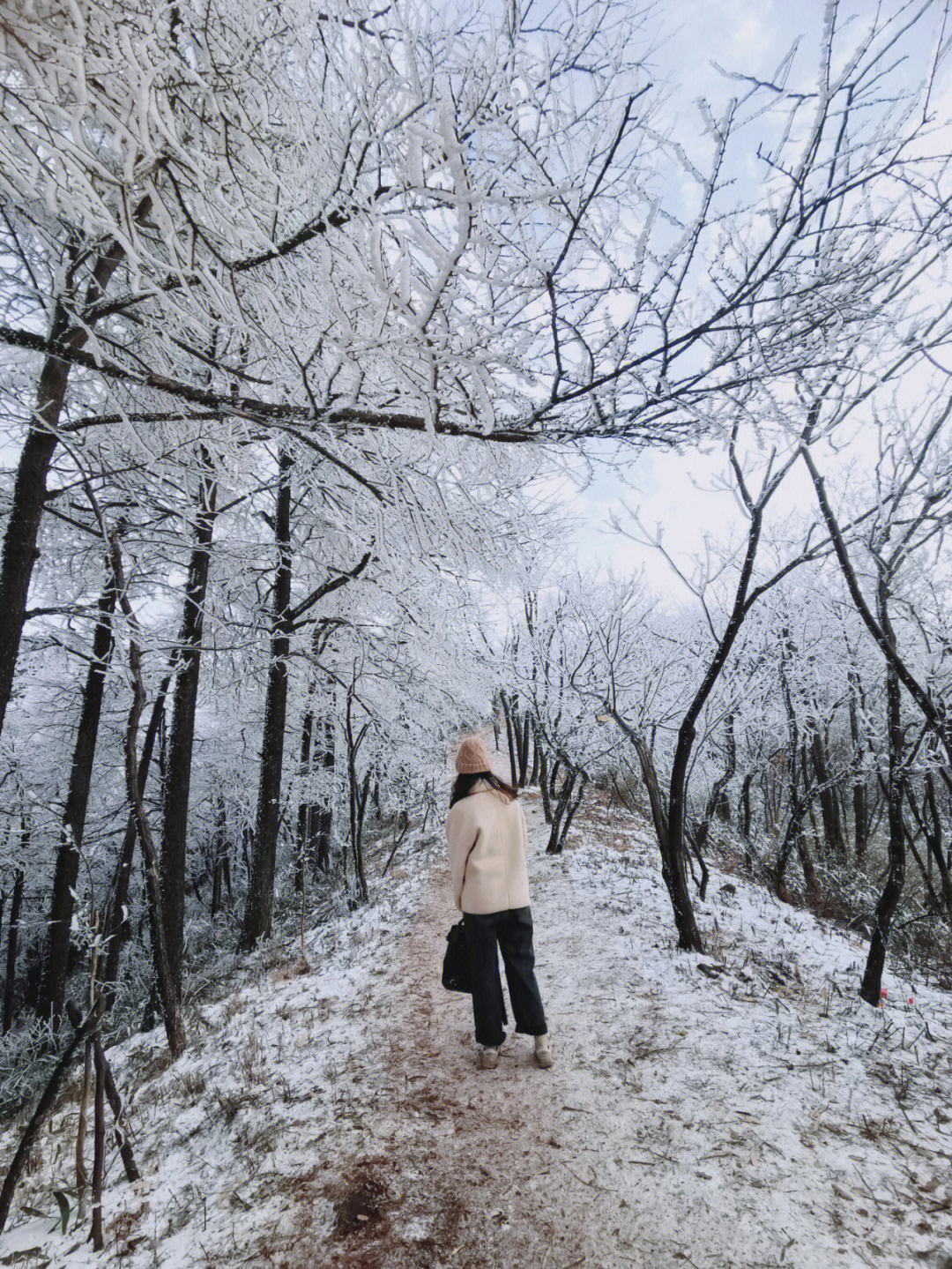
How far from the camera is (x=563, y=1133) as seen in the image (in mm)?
2605

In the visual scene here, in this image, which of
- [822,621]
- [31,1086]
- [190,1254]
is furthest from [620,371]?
[822,621]

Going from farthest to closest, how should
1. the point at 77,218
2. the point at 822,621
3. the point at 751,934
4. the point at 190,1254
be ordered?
1. the point at 822,621
2. the point at 751,934
3. the point at 77,218
4. the point at 190,1254

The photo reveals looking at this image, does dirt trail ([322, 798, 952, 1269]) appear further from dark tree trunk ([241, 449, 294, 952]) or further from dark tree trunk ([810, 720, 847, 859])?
dark tree trunk ([810, 720, 847, 859])

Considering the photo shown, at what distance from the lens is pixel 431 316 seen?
1.74m

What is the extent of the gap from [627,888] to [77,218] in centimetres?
753

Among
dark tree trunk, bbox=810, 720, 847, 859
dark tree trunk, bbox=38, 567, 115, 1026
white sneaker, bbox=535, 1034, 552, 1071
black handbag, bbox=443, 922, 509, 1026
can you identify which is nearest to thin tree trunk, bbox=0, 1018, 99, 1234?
black handbag, bbox=443, 922, 509, 1026

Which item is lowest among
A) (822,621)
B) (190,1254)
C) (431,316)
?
(190,1254)

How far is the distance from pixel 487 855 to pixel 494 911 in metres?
0.32

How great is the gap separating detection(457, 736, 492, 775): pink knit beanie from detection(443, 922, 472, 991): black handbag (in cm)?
86

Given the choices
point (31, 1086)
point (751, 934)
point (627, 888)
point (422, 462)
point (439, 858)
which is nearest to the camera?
point (422, 462)

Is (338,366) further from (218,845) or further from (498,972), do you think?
(218,845)

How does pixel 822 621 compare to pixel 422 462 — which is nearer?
pixel 422 462

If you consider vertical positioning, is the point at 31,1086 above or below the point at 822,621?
below

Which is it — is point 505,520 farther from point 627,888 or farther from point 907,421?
point 627,888
